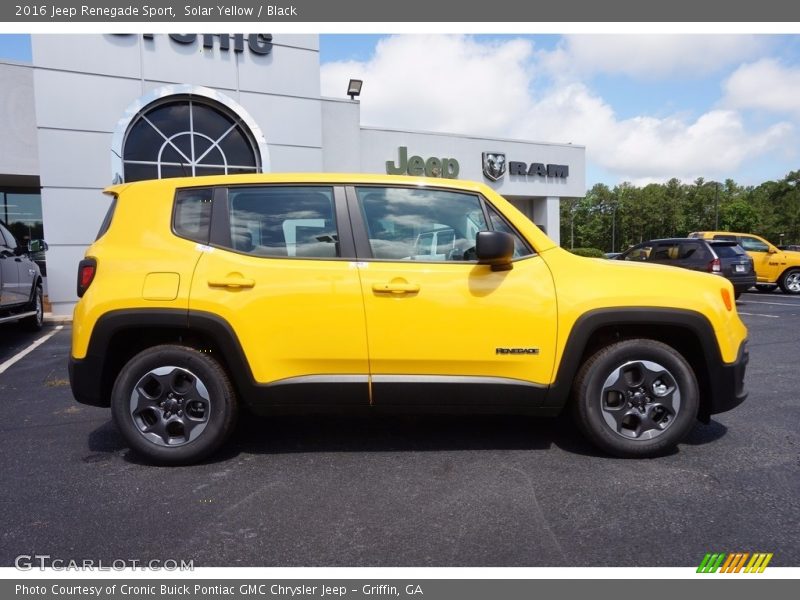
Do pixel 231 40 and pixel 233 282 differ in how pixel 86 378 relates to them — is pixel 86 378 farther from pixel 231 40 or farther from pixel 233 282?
pixel 231 40

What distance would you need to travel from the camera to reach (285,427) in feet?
13.0

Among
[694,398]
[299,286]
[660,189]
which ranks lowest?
[694,398]

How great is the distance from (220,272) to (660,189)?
3439 inches

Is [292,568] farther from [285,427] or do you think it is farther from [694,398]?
A: [694,398]

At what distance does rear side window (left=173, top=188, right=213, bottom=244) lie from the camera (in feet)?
10.8

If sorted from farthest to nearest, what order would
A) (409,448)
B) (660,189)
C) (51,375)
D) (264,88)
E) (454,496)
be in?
(660,189) → (264,88) → (51,375) → (409,448) → (454,496)

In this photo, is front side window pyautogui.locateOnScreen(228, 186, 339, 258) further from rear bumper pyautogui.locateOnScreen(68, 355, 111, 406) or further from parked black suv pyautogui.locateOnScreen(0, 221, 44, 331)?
parked black suv pyautogui.locateOnScreen(0, 221, 44, 331)

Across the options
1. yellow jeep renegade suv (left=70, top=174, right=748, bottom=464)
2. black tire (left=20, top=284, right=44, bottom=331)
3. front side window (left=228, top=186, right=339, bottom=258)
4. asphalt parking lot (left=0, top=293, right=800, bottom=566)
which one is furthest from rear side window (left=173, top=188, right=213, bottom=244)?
black tire (left=20, top=284, right=44, bottom=331)

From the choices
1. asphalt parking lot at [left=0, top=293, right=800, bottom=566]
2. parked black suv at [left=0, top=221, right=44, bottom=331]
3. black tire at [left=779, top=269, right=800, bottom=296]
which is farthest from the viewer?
black tire at [left=779, top=269, right=800, bottom=296]

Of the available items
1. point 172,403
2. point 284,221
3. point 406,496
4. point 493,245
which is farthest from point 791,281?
point 172,403

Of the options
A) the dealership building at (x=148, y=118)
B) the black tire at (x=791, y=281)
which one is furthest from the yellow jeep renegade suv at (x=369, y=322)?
the black tire at (x=791, y=281)

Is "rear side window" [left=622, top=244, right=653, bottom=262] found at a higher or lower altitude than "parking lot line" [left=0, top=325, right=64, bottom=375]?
higher

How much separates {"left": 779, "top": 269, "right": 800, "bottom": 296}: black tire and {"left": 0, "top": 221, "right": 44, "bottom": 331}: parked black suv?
18.3 meters
